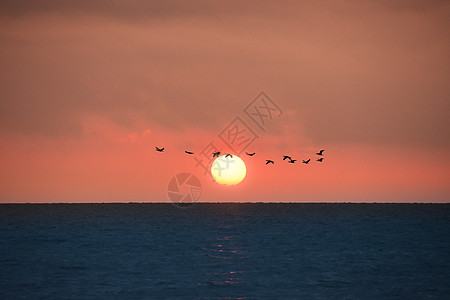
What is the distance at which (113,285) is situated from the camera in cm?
3841

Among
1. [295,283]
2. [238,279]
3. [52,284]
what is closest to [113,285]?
[52,284]

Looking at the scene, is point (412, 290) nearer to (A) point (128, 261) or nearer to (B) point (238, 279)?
(B) point (238, 279)

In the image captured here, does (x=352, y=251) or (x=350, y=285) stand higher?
(x=352, y=251)

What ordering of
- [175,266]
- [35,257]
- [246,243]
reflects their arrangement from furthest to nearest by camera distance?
1. [246,243]
2. [35,257]
3. [175,266]

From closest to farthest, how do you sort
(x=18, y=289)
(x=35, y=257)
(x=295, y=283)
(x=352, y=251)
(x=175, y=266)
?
(x=18, y=289) → (x=295, y=283) → (x=175, y=266) → (x=35, y=257) → (x=352, y=251)

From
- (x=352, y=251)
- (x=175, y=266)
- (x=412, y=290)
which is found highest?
(x=352, y=251)

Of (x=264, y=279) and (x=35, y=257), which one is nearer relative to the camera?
(x=264, y=279)

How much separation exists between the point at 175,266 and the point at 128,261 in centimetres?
543

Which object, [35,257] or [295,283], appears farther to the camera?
[35,257]

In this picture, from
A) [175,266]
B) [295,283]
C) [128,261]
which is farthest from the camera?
[128,261]

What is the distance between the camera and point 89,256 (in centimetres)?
5569

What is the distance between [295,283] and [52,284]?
16.5 m

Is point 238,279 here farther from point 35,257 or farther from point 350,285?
point 35,257

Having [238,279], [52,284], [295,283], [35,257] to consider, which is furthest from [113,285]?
[35,257]
